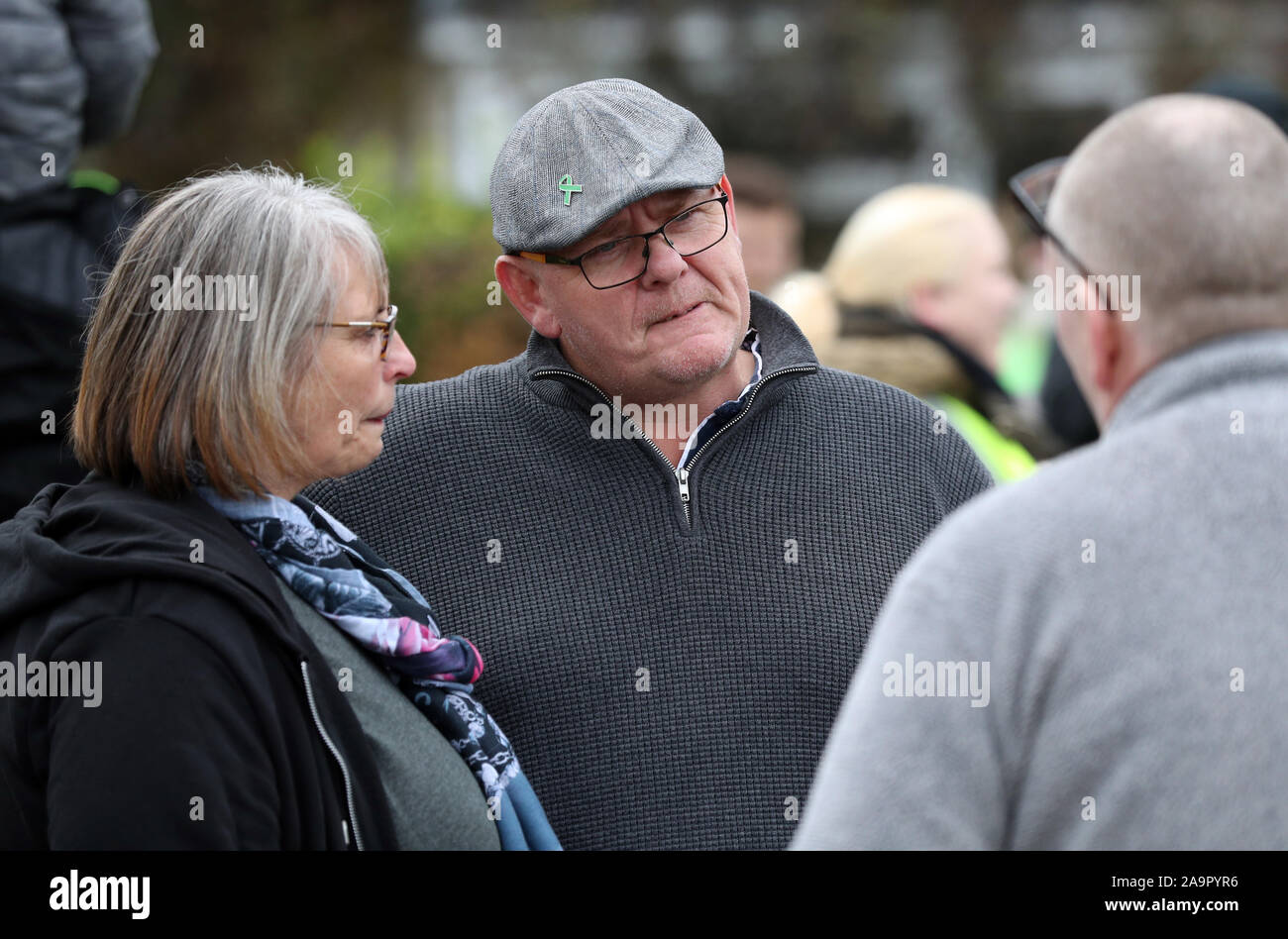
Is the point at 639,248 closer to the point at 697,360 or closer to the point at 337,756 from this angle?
the point at 697,360

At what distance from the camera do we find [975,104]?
13594 mm

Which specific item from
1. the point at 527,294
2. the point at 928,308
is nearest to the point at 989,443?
the point at 928,308

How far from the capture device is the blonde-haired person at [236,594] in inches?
72.8

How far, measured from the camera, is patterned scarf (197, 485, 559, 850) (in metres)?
2.18

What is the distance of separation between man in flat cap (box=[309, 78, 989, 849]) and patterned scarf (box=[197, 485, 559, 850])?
0.77 ft

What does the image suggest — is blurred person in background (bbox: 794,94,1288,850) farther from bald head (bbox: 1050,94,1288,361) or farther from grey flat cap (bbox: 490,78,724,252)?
grey flat cap (bbox: 490,78,724,252)

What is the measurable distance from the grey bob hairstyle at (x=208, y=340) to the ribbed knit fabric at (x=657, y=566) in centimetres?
56

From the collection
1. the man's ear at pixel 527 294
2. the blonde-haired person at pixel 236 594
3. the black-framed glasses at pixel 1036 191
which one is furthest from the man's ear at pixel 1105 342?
the man's ear at pixel 527 294

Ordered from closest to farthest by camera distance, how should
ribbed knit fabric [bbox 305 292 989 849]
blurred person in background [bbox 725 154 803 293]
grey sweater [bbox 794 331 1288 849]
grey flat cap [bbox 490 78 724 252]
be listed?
grey sweater [bbox 794 331 1288 849] → ribbed knit fabric [bbox 305 292 989 849] → grey flat cap [bbox 490 78 724 252] → blurred person in background [bbox 725 154 803 293]

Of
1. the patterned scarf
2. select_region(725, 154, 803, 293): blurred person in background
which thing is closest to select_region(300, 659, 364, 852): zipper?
the patterned scarf

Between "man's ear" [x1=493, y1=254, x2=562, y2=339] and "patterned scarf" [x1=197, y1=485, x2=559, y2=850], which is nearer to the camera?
"patterned scarf" [x1=197, y1=485, x2=559, y2=850]

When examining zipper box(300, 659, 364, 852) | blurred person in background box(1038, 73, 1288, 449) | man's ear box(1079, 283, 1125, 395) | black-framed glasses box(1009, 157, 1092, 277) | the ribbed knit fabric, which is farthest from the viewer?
blurred person in background box(1038, 73, 1288, 449)

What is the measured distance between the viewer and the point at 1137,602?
4.94 ft

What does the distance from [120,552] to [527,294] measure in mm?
1172
